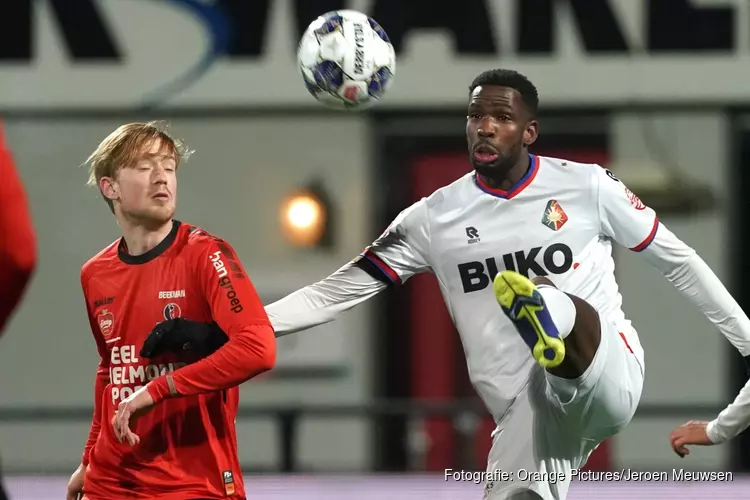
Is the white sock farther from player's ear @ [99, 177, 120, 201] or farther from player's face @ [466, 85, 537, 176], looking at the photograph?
player's ear @ [99, 177, 120, 201]

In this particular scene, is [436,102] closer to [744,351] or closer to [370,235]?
[370,235]

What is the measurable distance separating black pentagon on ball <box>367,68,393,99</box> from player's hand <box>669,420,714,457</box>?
1644 mm

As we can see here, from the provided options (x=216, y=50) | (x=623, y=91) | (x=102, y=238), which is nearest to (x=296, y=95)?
(x=216, y=50)

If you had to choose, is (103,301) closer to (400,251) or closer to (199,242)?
(199,242)

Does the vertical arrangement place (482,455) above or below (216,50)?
below

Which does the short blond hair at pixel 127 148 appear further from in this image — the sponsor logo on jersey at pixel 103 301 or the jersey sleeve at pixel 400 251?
the jersey sleeve at pixel 400 251

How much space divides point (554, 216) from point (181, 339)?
1.55m

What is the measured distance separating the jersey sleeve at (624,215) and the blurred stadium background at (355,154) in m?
5.65

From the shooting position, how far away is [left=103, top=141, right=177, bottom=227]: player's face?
3.90m

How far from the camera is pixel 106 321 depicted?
153 inches

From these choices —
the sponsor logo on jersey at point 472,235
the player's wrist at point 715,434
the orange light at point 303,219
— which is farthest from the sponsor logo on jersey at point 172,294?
the orange light at point 303,219

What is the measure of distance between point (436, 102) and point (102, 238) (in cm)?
291

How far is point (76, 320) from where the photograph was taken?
35.1ft

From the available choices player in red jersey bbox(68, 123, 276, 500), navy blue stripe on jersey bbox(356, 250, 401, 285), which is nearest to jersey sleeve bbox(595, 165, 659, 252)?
navy blue stripe on jersey bbox(356, 250, 401, 285)
